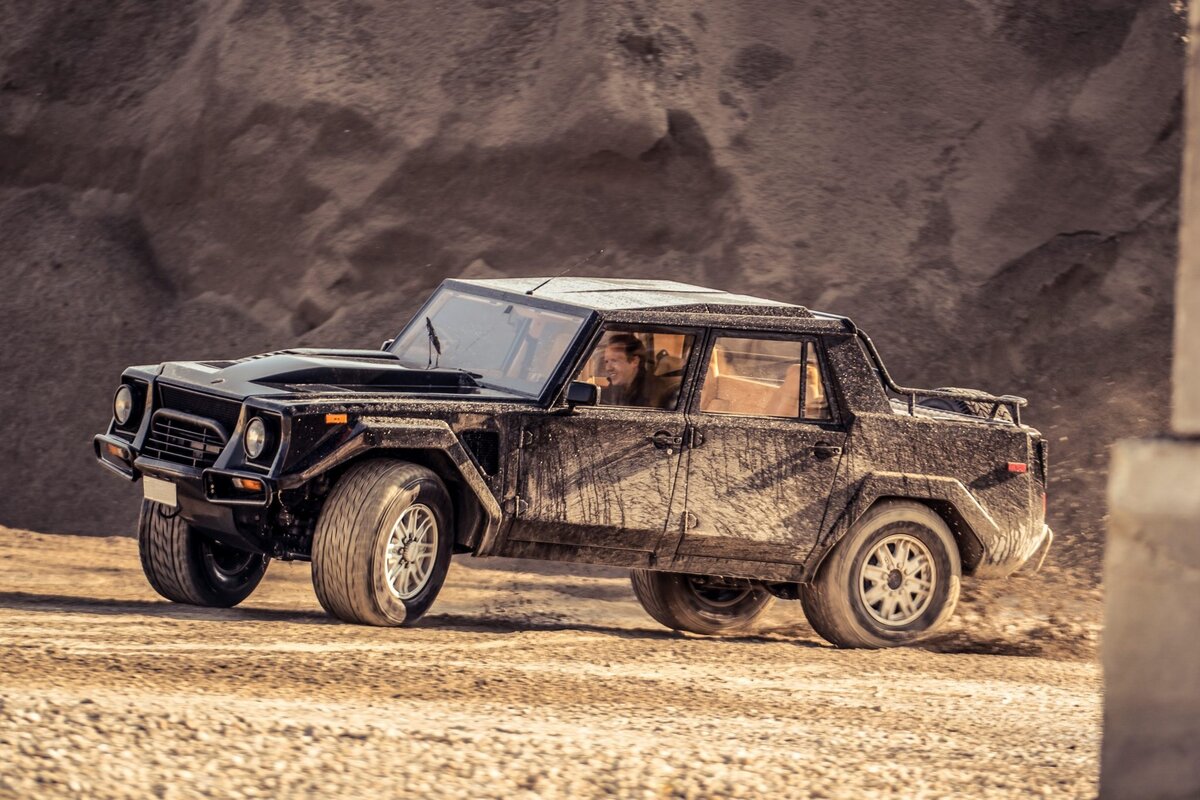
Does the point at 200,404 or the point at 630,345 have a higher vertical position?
the point at 630,345

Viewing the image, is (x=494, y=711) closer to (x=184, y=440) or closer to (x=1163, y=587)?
(x=1163, y=587)

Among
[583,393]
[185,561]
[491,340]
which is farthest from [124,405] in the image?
[583,393]

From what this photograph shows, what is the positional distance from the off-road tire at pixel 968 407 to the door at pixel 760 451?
123cm

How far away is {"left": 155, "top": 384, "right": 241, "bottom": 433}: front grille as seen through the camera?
27.9 feet

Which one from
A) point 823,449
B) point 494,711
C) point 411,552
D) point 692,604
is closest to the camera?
point 494,711

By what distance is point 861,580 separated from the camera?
31.6ft

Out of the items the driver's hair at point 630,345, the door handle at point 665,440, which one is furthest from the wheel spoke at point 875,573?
the driver's hair at point 630,345

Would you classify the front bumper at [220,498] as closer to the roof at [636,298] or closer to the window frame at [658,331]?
the window frame at [658,331]

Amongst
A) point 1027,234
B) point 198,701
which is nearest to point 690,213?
point 1027,234

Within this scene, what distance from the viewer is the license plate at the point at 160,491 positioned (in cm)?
869

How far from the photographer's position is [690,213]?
1822 cm

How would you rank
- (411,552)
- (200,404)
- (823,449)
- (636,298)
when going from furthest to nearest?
(636,298) < (823,449) < (200,404) < (411,552)

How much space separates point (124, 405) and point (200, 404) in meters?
0.71

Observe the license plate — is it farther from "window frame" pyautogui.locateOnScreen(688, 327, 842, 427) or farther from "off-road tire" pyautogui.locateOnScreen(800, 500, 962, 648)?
"off-road tire" pyautogui.locateOnScreen(800, 500, 962, 648)
